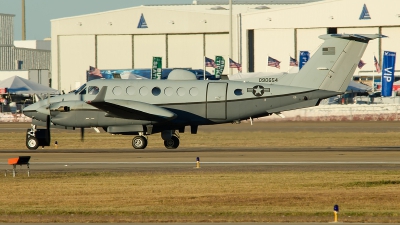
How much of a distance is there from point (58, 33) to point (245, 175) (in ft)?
279

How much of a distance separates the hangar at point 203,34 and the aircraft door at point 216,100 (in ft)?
196

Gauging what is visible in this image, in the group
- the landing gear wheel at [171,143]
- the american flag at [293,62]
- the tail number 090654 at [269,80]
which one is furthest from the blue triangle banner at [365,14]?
the landing gear wheel at [171,143]

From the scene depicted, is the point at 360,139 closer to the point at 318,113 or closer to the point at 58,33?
the point at 318,113

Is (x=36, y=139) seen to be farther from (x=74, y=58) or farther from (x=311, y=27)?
(x=74, y=58)

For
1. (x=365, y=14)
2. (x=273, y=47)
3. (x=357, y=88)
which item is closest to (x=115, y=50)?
(x=273, y=47)

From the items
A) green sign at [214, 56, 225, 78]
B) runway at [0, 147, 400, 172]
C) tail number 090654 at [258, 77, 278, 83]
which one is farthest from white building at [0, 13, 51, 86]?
runway at [0, 147, 400, 172]

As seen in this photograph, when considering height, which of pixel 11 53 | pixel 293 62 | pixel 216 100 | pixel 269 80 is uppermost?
pixel 11 53

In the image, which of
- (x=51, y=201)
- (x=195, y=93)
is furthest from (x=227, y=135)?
(x=51, y=201)

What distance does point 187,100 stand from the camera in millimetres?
37188

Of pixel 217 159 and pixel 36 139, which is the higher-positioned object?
pixel 36 139

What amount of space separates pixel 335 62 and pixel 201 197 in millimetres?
16657

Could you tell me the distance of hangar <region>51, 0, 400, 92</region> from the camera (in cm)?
9475

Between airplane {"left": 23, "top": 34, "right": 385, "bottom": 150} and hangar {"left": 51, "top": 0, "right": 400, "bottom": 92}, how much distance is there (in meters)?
59.6

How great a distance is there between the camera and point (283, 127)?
5581 cm
